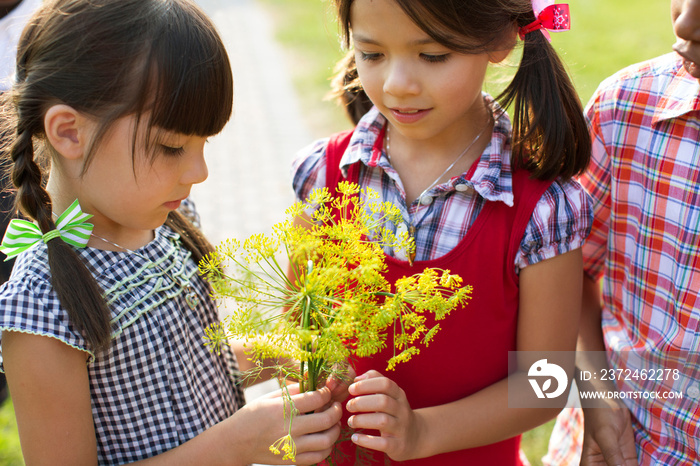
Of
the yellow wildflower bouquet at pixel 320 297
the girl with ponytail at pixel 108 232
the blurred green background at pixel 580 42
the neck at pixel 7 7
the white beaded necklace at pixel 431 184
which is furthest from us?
the blurred green background at pixel 580 42

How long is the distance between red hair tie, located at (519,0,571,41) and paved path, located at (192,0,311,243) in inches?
134

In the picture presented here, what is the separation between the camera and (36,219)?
5.68 ft

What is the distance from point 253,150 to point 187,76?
6253 millimetres

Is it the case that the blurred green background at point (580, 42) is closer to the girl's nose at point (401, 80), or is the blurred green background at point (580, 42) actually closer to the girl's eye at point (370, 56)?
the girl's eye at point (370, 56)

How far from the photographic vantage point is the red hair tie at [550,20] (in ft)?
6.19

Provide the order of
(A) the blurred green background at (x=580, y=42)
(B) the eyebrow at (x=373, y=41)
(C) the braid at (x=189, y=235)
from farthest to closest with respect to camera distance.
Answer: (A) the blurred green background at (x=580, y=42), (C) the braid at (x=189, y=235), (B) the eyebrow at (x=373, y=41)

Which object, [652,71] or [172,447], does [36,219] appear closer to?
[172,447]

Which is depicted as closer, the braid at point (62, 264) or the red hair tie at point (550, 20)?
the braid at point (62, 264)

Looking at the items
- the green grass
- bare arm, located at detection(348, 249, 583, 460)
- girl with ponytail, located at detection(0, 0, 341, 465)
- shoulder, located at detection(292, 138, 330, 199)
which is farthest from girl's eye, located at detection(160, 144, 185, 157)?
the green grass

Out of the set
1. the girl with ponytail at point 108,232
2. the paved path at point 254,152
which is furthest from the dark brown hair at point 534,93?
the paved path at point 254,152

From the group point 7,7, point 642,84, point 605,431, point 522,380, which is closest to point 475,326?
point 522,380

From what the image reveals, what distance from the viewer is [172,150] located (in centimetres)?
172

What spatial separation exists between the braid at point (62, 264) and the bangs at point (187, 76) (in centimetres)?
36

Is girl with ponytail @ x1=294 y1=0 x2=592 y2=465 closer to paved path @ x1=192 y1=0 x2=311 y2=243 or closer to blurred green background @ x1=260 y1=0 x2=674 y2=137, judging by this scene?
paved path @ x1=192 y1=0 x2=311 y2=243
